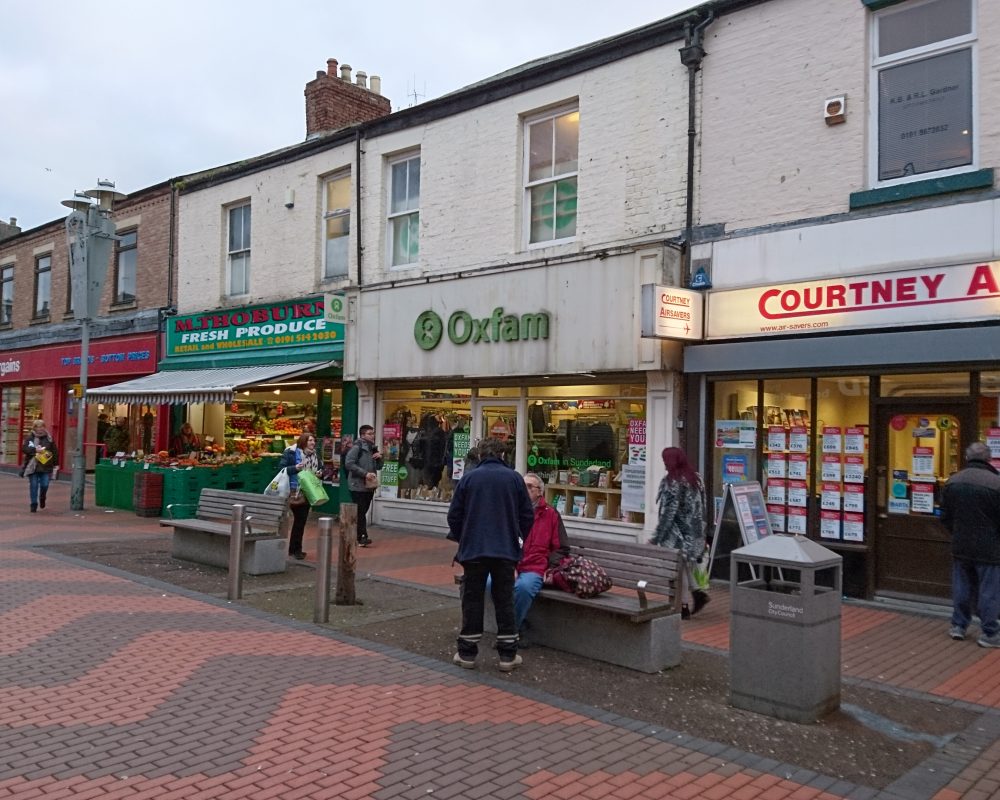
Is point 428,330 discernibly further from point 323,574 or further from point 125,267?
point 125,267

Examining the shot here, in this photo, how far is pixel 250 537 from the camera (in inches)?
379

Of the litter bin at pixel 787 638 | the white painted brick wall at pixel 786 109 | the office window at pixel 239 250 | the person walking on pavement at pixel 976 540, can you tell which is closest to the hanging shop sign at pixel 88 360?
the office window at pixel 239 250

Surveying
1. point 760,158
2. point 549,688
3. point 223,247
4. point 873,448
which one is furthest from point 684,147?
point 223,247

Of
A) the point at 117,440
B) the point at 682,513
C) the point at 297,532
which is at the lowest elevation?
the point at 297,532

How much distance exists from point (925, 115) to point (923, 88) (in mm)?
303

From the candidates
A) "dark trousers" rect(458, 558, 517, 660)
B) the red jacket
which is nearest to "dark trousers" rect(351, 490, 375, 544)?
the red jacket

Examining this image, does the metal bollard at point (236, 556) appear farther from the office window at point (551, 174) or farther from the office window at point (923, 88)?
the office window at point (923, 88)

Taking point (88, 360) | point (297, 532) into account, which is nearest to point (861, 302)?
point (297, 532)

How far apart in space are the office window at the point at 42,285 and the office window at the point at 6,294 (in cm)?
190

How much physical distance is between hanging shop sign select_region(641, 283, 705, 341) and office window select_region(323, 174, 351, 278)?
721 centimetres

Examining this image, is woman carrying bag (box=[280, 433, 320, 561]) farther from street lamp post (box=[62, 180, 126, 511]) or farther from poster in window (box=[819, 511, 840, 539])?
street lamp post (box=[62, 180, 126, 511])

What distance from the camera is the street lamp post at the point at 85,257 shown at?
15.8 metres

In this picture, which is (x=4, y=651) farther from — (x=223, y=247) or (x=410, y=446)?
(x=223, y=247)

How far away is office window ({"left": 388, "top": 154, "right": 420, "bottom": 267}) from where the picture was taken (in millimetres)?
14164
